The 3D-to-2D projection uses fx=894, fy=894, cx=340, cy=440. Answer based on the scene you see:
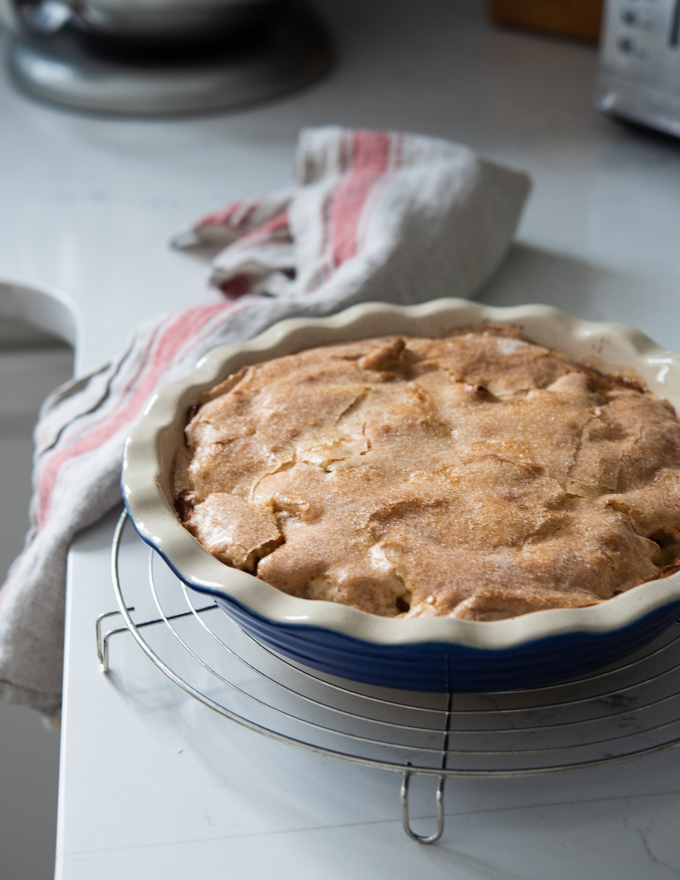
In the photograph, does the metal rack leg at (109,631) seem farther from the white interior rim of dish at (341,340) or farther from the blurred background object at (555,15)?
the blurred background object at (555,15)

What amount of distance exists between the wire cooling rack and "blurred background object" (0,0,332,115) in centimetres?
117

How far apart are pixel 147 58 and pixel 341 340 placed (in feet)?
3.30

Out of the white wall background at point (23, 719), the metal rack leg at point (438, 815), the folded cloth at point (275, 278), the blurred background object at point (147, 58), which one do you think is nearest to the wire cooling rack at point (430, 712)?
the metal rack leg at point (438, 815)

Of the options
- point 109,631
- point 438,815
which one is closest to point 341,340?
point 109,631

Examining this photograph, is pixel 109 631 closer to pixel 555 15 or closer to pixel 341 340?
pixel 341 340

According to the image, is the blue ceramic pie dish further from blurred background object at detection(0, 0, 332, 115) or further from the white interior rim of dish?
blurred background object at detection(0, 0, 332, 115)

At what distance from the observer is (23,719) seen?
126cm

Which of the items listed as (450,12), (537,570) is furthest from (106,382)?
(450,12)

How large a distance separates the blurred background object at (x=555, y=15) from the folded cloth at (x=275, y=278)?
740mm

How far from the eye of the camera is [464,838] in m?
0.57

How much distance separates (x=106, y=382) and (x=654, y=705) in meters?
0.64

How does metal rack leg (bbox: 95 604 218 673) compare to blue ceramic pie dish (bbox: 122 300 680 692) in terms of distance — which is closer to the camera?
blue ceramic pie dish (bbox: 122 300 680 692)

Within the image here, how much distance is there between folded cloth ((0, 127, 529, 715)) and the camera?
0.83 m

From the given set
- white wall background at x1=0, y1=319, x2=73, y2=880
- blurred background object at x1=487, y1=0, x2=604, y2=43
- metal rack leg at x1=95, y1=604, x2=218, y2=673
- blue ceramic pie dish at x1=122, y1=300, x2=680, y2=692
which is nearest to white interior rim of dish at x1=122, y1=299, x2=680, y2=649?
blue ceramic pie dish at x1=122, y1=300, x2=680, y2=692
